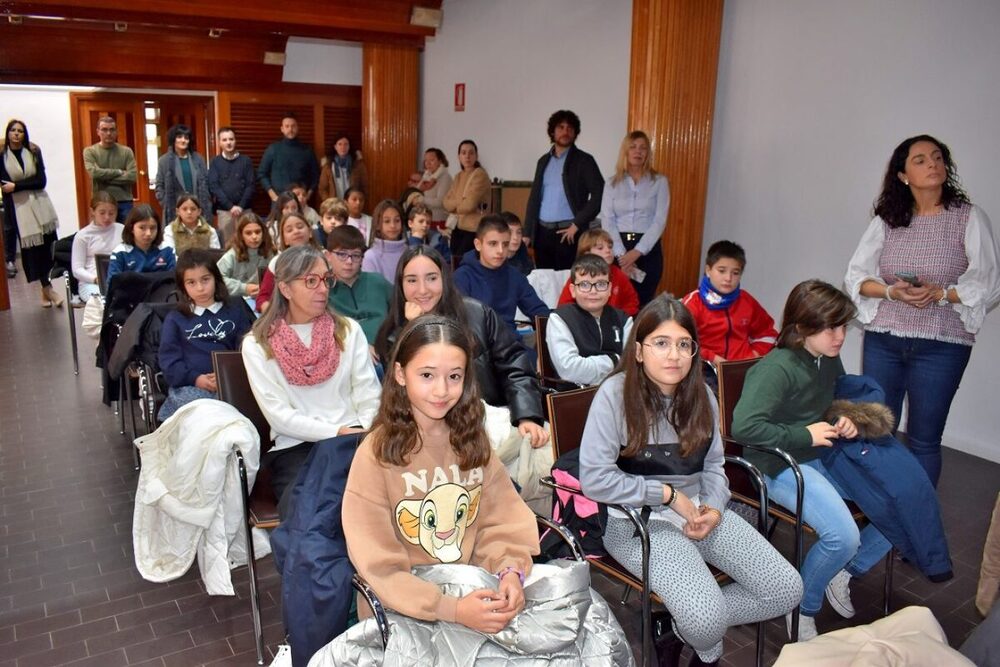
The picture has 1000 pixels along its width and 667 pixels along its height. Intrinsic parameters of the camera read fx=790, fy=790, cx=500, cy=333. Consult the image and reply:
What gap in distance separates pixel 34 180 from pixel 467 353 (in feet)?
24.7

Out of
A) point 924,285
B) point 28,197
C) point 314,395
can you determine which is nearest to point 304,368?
point 314,395

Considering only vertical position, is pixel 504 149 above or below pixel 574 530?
above

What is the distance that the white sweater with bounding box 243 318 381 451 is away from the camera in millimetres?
2826

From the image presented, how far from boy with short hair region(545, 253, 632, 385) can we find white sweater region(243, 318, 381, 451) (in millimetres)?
933

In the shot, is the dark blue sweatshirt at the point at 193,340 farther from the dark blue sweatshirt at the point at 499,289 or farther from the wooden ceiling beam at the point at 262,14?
the wooden ceiling beam at the point at 262,14

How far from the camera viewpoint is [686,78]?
571 centimetres

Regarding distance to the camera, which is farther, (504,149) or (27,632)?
(504,149)

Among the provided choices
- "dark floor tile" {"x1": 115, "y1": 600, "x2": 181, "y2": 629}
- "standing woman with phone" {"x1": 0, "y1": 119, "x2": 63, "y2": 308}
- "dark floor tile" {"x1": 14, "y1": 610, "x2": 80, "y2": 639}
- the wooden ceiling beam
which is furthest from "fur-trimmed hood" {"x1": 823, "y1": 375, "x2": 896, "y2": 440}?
"standing woman with phone" {"x1": 0, "y1": 119, "x2": 63, "y2": 308}

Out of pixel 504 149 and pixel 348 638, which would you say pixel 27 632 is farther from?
pixel 504 149

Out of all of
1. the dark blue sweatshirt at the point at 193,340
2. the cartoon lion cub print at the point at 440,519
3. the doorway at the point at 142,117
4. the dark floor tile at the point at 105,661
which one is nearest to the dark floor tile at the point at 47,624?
the dark floor tile at the point at 105,661

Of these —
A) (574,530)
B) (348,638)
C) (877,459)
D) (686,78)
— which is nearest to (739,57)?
(686,78)

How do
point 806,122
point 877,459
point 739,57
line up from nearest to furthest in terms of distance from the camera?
point 877,459 → point 806,122 → point 739,57

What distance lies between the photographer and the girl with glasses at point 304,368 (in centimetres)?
283

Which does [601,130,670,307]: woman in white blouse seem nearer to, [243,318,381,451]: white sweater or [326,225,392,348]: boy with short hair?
[326,225,392,348]: boy with short hair
